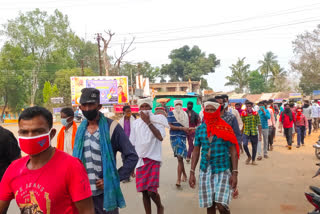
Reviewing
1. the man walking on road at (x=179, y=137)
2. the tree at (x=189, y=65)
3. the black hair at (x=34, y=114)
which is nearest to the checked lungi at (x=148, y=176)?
the man walking on road at (x=179, y=137)

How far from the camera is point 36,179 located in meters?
1.75

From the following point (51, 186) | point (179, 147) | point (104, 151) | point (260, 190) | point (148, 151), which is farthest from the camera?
point (179, 147)

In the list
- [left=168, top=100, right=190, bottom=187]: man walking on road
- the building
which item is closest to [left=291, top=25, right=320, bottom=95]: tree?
the building

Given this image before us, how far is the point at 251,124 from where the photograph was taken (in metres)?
8.35

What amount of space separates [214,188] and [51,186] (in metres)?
2.27

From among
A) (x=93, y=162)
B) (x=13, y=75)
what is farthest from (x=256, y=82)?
(x=93, y=162)

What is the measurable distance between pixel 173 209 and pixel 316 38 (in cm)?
2905

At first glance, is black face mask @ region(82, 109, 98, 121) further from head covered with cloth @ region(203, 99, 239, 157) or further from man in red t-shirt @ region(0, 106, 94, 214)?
head covered with cloth @ region(203, 99, 239, 157)

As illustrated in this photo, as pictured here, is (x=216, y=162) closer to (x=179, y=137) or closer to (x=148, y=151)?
(x=148, y=151)

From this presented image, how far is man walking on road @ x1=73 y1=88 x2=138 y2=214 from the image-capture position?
2.68m

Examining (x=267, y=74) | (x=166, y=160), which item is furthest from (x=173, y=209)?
(x=267, y=74)

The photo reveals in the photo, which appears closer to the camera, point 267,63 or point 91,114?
point 91,114

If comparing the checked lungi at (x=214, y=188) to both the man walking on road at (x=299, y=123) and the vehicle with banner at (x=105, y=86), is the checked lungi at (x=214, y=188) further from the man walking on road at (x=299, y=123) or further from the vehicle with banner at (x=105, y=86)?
the vehicle with banner at (x=105, y=86)

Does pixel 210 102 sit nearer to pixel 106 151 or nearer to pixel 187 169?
pixel 106 151
